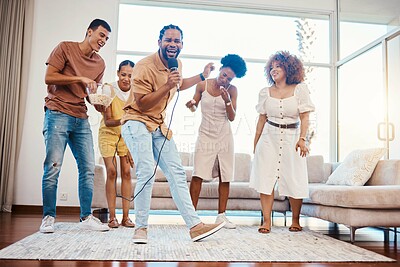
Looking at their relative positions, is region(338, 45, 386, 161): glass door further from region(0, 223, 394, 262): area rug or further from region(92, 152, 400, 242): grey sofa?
region(0, 223, 394, 262): area rug

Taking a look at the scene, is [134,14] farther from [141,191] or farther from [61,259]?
[61,259]

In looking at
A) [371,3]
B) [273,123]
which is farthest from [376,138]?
[273,123]

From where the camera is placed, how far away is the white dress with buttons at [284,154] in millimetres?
3463

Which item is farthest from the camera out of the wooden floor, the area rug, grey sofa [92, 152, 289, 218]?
grey sofa [92, 152, 289, 218]

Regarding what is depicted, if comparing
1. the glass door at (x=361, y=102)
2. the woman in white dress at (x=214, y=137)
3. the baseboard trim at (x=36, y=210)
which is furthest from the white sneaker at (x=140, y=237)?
the glass door at (x=361, y=102)

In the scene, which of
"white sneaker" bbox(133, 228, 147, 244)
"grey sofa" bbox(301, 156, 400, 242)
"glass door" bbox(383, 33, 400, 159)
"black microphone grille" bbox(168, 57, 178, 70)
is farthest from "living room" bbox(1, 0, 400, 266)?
"black microphone grille" bbox(168, 57, 178, 70)

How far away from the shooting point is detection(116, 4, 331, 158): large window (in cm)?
589

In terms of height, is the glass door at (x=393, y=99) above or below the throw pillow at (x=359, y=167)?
above

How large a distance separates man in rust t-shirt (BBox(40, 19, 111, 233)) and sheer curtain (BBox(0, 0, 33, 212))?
92.5 inches

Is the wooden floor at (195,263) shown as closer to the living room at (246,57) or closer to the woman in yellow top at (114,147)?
the woman in yellow top at (114,147)

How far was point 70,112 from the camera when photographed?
307 cm

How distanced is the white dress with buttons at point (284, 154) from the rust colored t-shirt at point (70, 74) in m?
1.48

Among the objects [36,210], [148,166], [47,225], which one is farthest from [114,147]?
[36,210]

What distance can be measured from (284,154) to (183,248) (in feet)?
4.26
